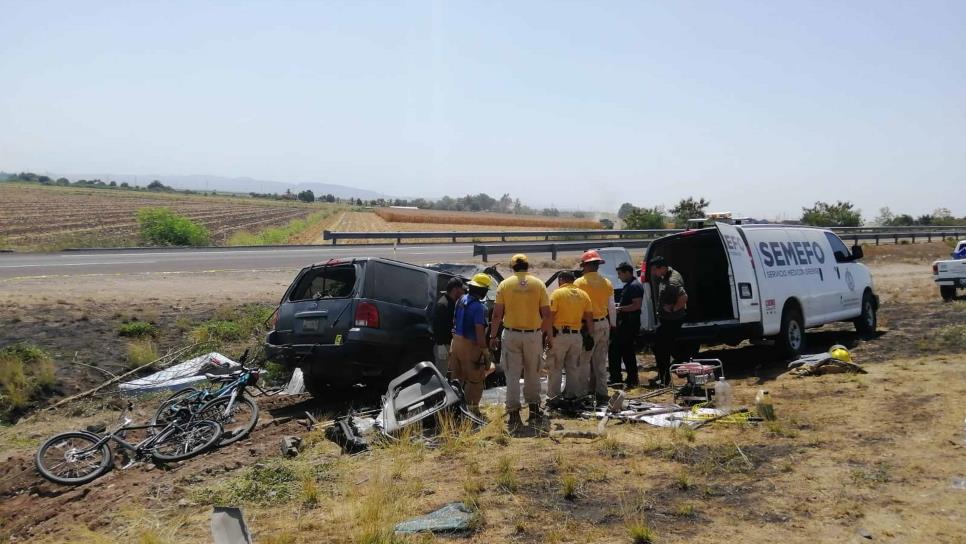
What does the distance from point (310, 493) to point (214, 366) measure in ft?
21.9

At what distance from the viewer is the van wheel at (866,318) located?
14916 mm

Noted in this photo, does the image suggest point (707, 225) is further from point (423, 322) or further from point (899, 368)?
point (423, 322)

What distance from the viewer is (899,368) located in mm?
10891

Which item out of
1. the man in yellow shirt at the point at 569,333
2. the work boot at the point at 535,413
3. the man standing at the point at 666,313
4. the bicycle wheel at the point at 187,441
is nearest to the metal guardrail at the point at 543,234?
the man standing at the point at 666,313

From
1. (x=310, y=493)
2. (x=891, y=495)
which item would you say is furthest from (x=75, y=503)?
(x=891, y=495)

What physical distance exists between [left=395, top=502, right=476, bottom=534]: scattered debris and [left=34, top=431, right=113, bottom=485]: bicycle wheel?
4397mm

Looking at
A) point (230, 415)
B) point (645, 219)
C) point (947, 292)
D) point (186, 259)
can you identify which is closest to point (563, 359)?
point (230, 415)

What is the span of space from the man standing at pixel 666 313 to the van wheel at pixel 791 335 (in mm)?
1973

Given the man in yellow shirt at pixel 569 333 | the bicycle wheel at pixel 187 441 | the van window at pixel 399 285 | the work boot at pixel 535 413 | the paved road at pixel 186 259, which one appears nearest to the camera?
the bicycle wheel at pixel 187 441

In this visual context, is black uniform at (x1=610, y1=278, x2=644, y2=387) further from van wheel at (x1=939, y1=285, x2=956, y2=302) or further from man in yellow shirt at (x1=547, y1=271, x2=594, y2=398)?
van wheel at (x1=939, y1=285, x2=956, y2=302)

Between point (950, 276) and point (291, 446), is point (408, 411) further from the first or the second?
point (950, 276)

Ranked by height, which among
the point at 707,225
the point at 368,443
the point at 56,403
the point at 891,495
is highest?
the point at 707,225

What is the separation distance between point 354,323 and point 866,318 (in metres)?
9.92

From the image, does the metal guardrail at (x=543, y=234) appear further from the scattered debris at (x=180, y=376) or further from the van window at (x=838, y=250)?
the scattered debris at (x=180, y=376)
